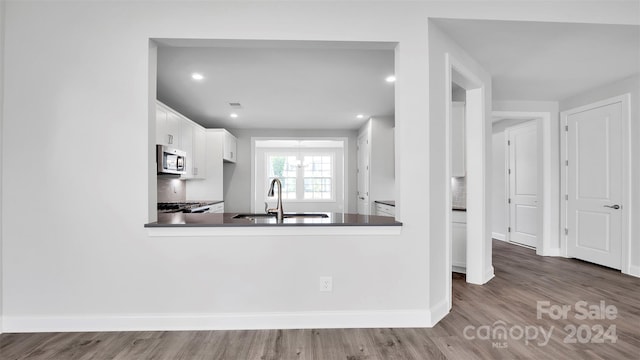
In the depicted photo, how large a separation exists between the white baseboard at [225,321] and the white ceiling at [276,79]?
6.63ft

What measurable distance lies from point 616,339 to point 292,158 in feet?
21.9

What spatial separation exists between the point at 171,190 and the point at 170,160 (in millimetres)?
1260

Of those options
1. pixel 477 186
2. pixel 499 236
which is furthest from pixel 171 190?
pixel 499 236

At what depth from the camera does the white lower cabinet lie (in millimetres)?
3735

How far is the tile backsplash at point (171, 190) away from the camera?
476cm

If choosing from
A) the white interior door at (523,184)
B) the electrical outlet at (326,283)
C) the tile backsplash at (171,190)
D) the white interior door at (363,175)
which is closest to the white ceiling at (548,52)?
the white interior door at (523,184)

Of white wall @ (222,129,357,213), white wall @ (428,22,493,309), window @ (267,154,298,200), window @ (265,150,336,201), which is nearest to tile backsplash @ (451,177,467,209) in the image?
white wall @ (428,22,493,309)

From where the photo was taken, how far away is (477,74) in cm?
320

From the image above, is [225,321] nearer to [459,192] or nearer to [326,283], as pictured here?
[326,283]

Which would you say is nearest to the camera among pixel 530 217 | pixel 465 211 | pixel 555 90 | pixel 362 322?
pixel 362 322

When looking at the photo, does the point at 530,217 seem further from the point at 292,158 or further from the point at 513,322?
the point at 292,158

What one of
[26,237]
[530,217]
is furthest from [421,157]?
[530,217]

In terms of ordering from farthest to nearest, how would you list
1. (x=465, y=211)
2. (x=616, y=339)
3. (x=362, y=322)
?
(x=465, y=211) → (x=362, y=322) → (x=616, y=339)

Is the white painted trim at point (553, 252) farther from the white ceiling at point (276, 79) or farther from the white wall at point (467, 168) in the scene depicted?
the white ceiling at point (276, 79)
